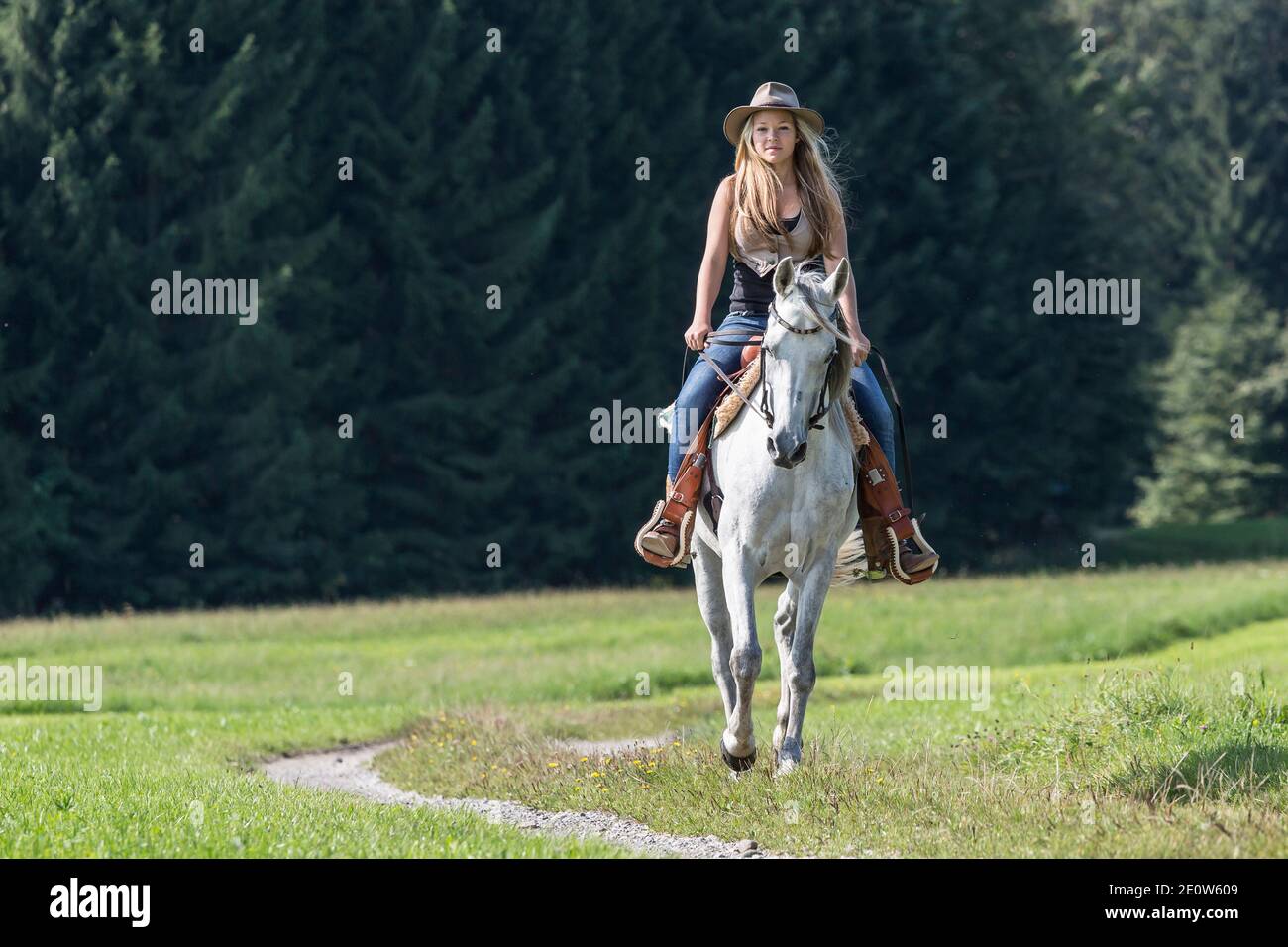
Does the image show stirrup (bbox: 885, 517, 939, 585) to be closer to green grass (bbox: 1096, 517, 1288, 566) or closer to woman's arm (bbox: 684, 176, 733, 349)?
woman's arm (bbox: 684, 176, 733, 349)

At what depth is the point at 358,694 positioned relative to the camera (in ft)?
73.5

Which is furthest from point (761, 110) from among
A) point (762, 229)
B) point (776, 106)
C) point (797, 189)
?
point (762, 229)

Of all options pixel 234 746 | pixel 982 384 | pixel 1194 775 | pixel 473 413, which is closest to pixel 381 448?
pixel 473 413

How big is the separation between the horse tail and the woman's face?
99.7 inches

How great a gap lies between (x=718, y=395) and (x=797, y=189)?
1.44m

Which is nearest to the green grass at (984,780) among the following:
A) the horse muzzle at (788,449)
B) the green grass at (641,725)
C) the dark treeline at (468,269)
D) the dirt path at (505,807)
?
the green grass at (641,725)

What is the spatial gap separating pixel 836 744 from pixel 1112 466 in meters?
39.6

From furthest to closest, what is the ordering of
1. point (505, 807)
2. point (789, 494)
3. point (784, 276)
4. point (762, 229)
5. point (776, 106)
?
point (505, 807)
point (776, 106)
point (762, 229)
point (789, 494)
point (784, 276)

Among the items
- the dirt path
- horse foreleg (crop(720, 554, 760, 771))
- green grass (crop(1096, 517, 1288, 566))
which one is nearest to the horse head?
horse foreleg (crop(720, 554, 760, 771))

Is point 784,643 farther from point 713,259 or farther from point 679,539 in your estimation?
point 713,259

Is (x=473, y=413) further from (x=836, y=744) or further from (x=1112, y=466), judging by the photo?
(x=836, y=744)

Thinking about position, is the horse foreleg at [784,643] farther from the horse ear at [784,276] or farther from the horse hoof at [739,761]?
the horse ear at [784,276]

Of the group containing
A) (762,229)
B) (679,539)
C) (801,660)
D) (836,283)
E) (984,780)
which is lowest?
(984,780)

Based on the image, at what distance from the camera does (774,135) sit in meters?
12.1
